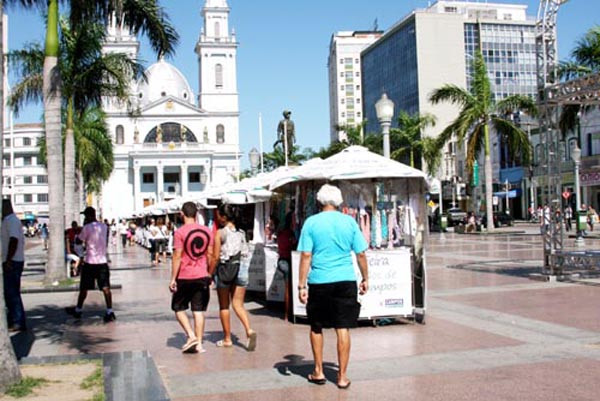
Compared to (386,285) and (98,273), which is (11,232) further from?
(386,285)

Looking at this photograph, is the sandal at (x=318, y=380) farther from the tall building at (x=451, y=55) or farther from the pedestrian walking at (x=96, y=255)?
the tall building at (x=451, y=55)

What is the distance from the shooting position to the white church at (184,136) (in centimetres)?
9975

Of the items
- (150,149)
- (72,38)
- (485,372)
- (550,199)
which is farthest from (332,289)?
(150,149)

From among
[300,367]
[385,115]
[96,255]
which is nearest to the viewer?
[300,367]

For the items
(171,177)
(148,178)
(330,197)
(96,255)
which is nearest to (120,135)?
(148,178)

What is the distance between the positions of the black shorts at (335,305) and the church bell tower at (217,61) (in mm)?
96696

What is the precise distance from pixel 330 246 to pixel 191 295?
228 cm

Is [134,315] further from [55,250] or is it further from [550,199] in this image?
[550,199]

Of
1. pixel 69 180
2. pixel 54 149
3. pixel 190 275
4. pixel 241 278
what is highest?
pixel 54 149

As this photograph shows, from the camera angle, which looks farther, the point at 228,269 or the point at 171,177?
the point at 171,177

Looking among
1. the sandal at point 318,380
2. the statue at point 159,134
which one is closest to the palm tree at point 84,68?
the sandal at point 318,380

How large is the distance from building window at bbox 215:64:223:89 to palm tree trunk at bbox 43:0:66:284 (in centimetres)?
8752

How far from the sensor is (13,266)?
9867 millimetres

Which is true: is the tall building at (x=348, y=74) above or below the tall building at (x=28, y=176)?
above
